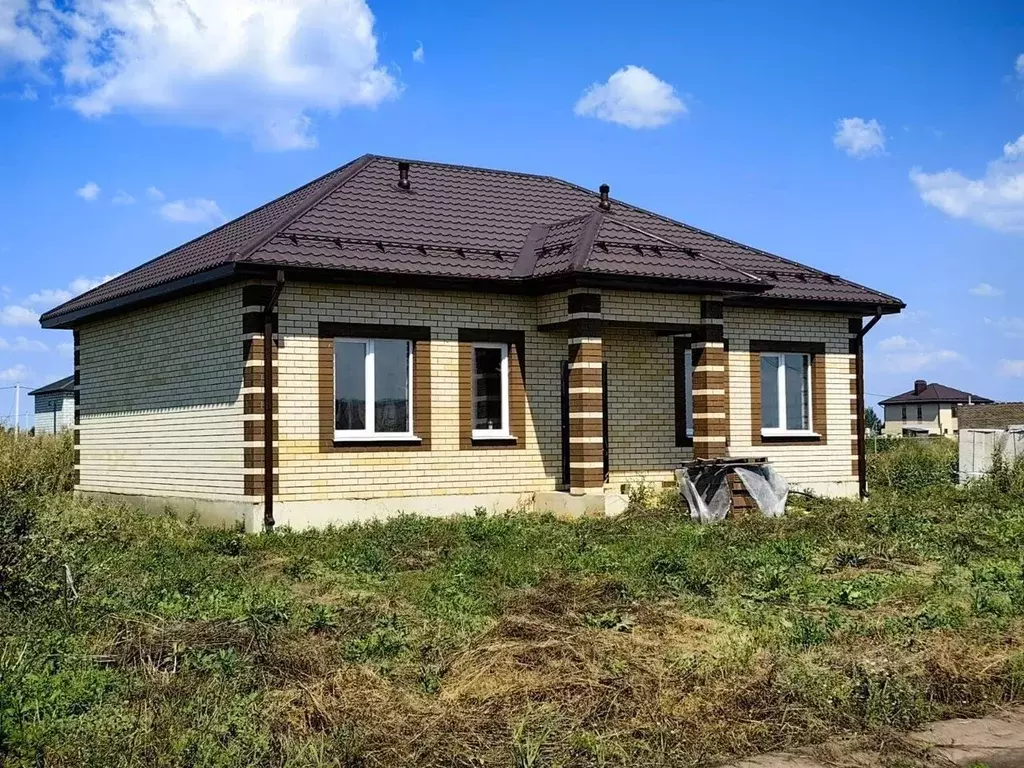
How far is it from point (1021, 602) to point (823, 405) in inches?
386

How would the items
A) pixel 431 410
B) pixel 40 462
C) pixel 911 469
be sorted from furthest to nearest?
1. pixel 911 469
2. pixel 40 462
3. pixel 431 410

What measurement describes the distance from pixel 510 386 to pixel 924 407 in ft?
251

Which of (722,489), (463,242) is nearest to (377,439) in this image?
(463,242)

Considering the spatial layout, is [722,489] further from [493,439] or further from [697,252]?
[697,252]

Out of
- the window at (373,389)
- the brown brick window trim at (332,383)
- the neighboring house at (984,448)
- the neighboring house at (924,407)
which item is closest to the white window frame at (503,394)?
the brown brick window trim at (332,383)

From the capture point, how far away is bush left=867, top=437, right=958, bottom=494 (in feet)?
68.6

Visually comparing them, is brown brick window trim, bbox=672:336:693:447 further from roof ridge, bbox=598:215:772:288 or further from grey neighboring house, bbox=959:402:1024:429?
grey neighboring house, bbox=959:402:1024:429

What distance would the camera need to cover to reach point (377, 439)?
15.0 m

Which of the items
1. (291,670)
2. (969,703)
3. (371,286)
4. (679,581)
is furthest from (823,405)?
(291,670)

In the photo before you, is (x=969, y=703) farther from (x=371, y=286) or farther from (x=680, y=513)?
(x=371, y=286)

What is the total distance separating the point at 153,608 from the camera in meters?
8.77

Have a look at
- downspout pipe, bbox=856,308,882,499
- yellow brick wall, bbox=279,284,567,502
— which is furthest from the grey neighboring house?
yellow brick wall, bbox=279,284,567,502

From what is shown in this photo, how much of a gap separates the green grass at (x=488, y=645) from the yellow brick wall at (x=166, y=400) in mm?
2471

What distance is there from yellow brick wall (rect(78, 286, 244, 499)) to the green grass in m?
2.47
